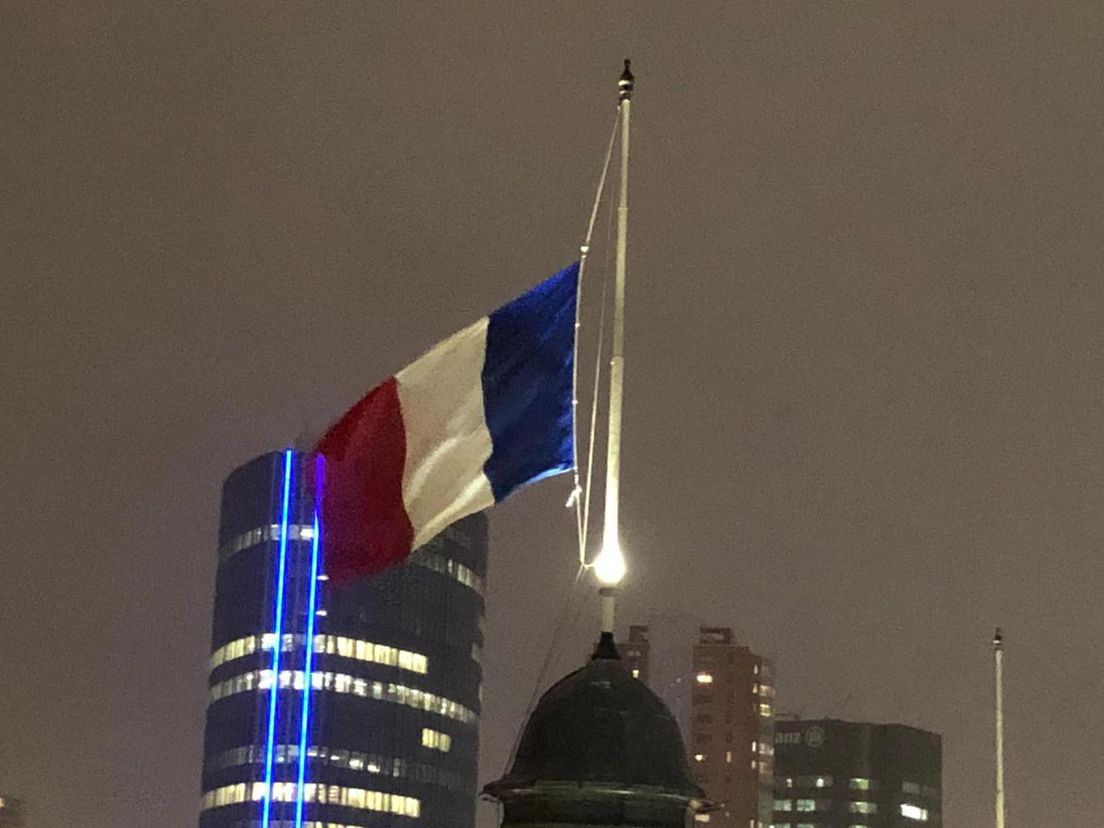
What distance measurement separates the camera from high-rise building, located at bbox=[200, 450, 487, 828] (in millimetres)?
178875

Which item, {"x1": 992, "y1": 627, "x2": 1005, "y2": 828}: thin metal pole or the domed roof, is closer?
the domed roof

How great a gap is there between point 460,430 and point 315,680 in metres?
161

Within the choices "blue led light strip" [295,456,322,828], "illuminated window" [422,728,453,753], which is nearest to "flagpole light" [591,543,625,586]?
"blue led light strip" [295,456,322,828]

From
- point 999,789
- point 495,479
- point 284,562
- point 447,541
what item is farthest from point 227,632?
point 495,479

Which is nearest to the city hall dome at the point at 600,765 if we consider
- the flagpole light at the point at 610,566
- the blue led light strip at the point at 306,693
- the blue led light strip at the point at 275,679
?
the flagpole light at the point at 610,566

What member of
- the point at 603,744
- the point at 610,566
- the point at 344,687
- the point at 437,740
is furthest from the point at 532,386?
the point at 437,740

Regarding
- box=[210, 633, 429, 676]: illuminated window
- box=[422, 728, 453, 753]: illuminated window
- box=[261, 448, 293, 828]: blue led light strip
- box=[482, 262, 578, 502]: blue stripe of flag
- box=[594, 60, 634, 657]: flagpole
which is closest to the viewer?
box=[594, 60, 634, 657]: flagpole

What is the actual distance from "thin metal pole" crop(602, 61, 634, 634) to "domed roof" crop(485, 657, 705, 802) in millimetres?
958

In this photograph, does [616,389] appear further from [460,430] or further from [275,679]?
[275,679]

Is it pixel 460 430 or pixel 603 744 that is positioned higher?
pixel 460 430

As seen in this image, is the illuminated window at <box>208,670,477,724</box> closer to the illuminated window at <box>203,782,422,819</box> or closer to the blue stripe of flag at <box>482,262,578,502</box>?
the illuminated window at <box>203,782,422,819</box>

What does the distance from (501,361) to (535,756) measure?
4.83m

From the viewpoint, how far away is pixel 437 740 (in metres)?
190

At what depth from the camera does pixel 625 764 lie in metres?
17.6
